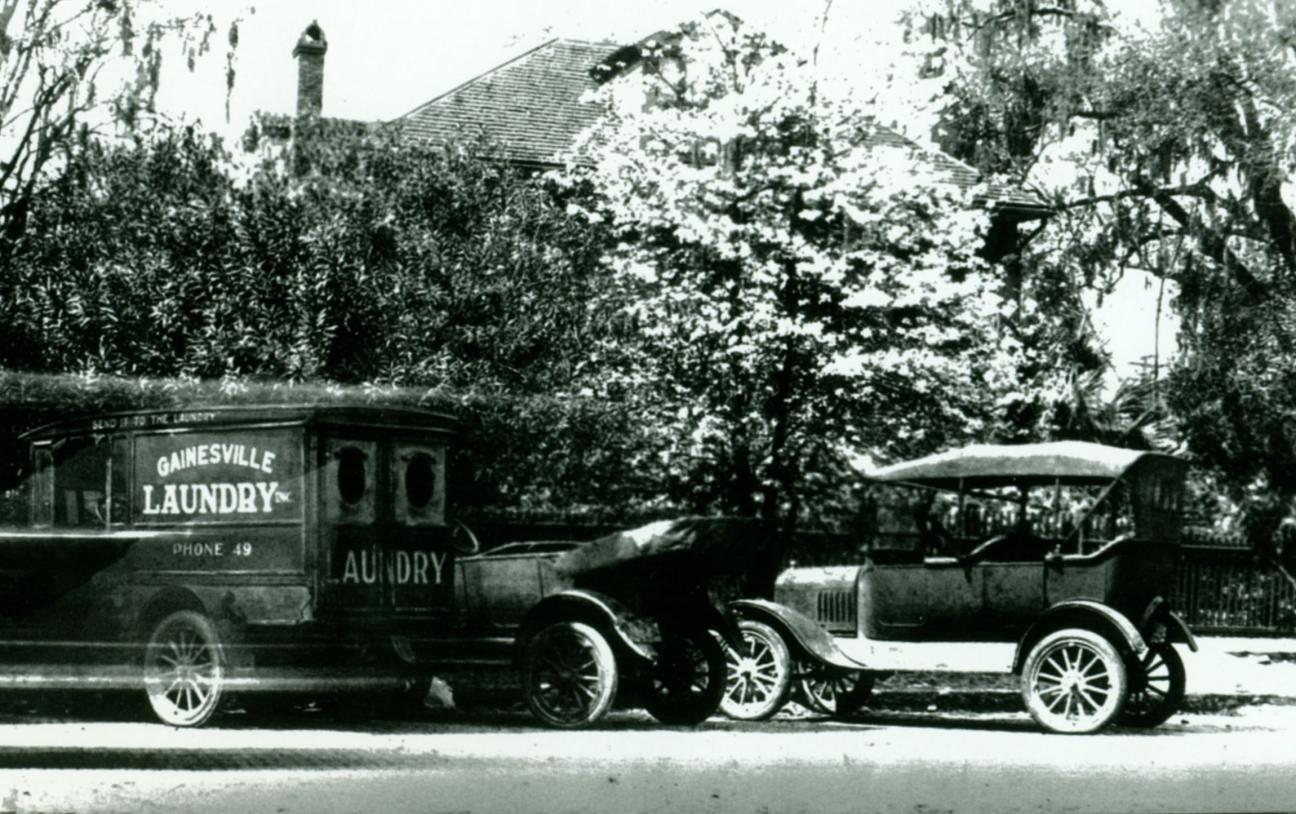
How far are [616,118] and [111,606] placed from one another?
12634 millimetres

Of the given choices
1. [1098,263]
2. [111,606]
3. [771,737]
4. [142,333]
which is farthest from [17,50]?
[1098,263]

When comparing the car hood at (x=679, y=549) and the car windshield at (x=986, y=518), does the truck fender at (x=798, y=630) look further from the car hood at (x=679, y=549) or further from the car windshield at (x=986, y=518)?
the car windshield at (x=986, y=518)

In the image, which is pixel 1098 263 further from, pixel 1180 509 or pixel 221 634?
pixel 221 634

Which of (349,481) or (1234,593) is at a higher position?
(349,481)

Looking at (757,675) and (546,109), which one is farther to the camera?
(546,109)

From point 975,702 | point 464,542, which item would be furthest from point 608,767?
point 975,702

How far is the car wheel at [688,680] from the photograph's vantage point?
44.3 ft

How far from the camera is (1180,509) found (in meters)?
15.7

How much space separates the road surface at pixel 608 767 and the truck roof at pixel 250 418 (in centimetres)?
205

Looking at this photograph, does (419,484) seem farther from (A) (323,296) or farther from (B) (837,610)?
(B) (837,610)

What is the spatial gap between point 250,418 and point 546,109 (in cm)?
1633

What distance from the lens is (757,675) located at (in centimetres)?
1469

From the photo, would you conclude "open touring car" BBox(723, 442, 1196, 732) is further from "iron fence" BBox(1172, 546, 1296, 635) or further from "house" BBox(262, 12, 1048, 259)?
"iron fence" BBox(1172, 546, 1296, 635)

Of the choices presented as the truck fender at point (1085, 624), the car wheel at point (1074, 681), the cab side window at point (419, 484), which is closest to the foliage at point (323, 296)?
the cab side window at point (419, 484)
